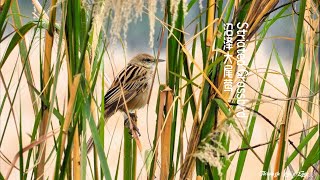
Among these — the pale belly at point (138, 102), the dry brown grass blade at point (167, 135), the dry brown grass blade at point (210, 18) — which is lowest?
the pale belly at point (138, 102)

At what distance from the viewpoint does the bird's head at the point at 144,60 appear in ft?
5.02

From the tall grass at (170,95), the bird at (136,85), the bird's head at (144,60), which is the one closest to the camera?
the tall grass at (170,95)

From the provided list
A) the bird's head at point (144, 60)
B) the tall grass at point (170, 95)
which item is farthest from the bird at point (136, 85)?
the tall grass at point (170, 95)

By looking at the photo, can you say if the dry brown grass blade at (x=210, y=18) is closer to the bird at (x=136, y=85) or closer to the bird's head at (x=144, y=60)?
the bird at (x=136, y=85)

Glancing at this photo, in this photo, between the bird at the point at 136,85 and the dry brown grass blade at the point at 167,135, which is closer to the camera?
the dry brown grass blade at the point at 167,135

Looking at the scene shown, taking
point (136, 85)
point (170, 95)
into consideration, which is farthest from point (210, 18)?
point (136, 85)

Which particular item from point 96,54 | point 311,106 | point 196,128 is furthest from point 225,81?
point 311,106

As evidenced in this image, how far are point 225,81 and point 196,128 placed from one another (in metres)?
0.09

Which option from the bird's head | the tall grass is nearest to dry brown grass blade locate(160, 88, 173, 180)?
the tall grass

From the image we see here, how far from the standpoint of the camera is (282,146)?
876mm

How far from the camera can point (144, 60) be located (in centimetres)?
156

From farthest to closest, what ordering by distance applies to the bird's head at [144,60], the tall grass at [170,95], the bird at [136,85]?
the bird's head at [144,60], the bird at [136,85], the tall grass at [170,95]

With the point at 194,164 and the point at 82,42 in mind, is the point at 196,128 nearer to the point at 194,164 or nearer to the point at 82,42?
the point at 194,164

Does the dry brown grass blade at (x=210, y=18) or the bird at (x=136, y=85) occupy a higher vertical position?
the dry brown grass blade at (x=210, y=18)
